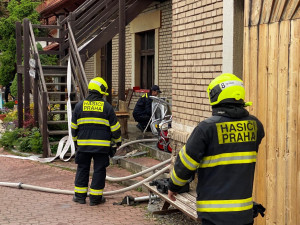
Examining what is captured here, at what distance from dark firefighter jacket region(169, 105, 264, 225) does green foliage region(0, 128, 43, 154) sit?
26.1 ft

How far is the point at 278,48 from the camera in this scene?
467 centimetres

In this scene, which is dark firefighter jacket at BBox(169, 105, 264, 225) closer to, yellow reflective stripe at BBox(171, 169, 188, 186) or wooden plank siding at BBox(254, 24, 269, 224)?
yellow reflective stripe at BBox(171, 169, 188, 186)

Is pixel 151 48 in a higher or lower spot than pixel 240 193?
higher

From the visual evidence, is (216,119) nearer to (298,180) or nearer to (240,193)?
(240,193)

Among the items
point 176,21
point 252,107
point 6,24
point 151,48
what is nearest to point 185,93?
point 176,21

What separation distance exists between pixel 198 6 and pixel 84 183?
3.02 meters

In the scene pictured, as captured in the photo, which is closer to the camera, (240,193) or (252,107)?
(240,193)

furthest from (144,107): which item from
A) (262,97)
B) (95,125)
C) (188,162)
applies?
(188,162)

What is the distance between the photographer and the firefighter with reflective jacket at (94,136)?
692cm

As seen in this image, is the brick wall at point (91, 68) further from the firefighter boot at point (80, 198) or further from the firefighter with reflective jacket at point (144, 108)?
the firefighter boot at point (80, 198)

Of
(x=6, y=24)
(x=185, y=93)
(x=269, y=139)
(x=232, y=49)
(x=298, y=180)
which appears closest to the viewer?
(x=298, y=180)

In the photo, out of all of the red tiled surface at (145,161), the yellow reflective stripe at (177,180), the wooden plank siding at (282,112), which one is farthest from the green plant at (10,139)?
the yellow reflective stripe at (177,180)

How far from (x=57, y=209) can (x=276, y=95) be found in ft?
11.8

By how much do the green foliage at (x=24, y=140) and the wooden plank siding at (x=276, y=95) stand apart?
277 inches
